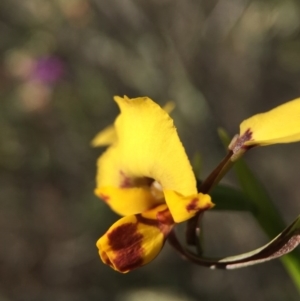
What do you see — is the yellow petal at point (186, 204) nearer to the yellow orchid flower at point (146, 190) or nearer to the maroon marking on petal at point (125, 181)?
the yellow orchid flower at point (146, 190)

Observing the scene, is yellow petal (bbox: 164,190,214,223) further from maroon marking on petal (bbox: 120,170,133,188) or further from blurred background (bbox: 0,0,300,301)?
blurred background (bbox: 0,0,300,301)

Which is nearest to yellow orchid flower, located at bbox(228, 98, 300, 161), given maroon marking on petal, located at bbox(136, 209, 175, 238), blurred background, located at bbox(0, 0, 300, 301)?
maroon marking on petal, located at bbox(136, 209, 175, 238)

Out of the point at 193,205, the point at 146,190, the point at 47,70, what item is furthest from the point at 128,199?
the point at 47,70

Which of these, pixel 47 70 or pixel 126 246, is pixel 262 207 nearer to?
pixel 126 246

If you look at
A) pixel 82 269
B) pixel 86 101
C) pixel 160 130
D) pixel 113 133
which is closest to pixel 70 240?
pixel 82 269

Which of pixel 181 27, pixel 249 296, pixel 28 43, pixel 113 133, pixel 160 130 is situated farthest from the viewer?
pixel 28 43

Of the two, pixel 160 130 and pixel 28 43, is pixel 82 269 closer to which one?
pixel 28 43

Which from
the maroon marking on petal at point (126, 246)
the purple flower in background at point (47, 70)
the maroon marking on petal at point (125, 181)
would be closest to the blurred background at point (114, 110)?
the purple flower in background at point (47, 70)
